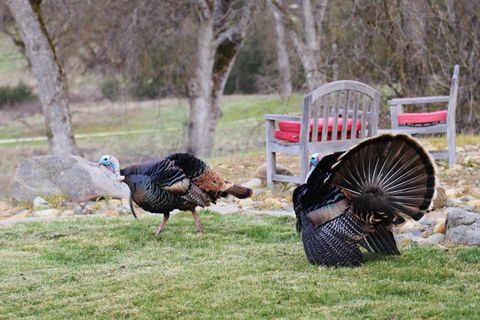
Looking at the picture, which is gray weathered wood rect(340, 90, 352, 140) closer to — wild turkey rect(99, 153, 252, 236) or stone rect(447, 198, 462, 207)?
stone rect(447, 198, 462, 207)

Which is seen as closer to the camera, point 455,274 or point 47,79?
point 455,274

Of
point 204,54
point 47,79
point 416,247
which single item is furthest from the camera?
point 204,54

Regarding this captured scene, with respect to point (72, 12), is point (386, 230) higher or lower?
lower

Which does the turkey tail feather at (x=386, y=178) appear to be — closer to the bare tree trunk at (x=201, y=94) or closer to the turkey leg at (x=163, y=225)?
the turkey leg at (x=163, y=225)

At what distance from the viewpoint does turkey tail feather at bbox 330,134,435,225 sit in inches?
256

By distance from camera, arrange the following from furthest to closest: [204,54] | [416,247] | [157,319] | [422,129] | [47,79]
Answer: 1. [204,54]
2. [47,79]
3. [422,129]
4. [416,247]
5. [157,319]

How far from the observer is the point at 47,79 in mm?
17578

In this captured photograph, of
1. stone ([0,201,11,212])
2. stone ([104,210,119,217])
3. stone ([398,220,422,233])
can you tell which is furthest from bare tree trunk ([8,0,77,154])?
Answer: stone ([398,220,422,233])

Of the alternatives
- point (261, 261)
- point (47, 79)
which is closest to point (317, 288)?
point (261, 261)

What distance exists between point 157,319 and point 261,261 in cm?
174

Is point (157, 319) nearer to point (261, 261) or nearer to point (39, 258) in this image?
point (261, 261)

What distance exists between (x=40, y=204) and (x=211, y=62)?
10632 mm

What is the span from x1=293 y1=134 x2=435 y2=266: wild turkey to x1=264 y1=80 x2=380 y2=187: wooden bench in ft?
12.5

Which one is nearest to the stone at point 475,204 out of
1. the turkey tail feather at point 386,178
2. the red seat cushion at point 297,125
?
the red seat cushion at point 297,125
